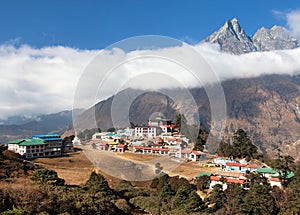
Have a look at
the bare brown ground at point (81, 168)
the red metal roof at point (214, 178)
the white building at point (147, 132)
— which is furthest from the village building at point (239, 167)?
the white building at point (147, 132)

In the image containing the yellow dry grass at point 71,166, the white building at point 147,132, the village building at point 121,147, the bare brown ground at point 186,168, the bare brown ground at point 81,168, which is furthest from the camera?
the white building at point 147,132

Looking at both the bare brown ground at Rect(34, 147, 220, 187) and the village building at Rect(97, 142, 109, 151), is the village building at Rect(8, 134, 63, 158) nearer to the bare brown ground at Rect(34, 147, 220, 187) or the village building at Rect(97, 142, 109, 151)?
the bare brown ground at Rect(34, 147, 220, 187)

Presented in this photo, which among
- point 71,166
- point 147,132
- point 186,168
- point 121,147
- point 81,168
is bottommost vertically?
point 186,168

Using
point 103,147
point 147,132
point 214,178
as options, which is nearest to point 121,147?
point 103,147

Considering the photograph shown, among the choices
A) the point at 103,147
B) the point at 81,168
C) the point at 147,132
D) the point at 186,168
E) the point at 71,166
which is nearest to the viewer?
the point at 81,168

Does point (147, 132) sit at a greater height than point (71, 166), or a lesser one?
greater

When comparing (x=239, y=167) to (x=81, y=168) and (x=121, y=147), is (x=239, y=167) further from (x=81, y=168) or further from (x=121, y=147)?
(x=81, y=168)

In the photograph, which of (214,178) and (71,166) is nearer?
(214,178)

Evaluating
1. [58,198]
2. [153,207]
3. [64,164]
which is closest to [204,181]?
[153,207]

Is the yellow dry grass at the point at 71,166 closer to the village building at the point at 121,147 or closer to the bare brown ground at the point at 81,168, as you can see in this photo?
the bare brown ground at the point at 81,168

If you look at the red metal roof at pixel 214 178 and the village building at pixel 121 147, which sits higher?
the village building at pixel 121 147

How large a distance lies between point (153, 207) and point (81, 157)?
17.2 metres

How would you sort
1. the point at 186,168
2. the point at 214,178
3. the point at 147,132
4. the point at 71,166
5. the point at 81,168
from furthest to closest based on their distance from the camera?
the point at 147,132 < the point at 186,168 < the point at 71,166 < the point at 81,168 < the point at 214,178

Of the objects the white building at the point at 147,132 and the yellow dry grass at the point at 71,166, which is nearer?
the yellow dry grass at the point at 71,166
